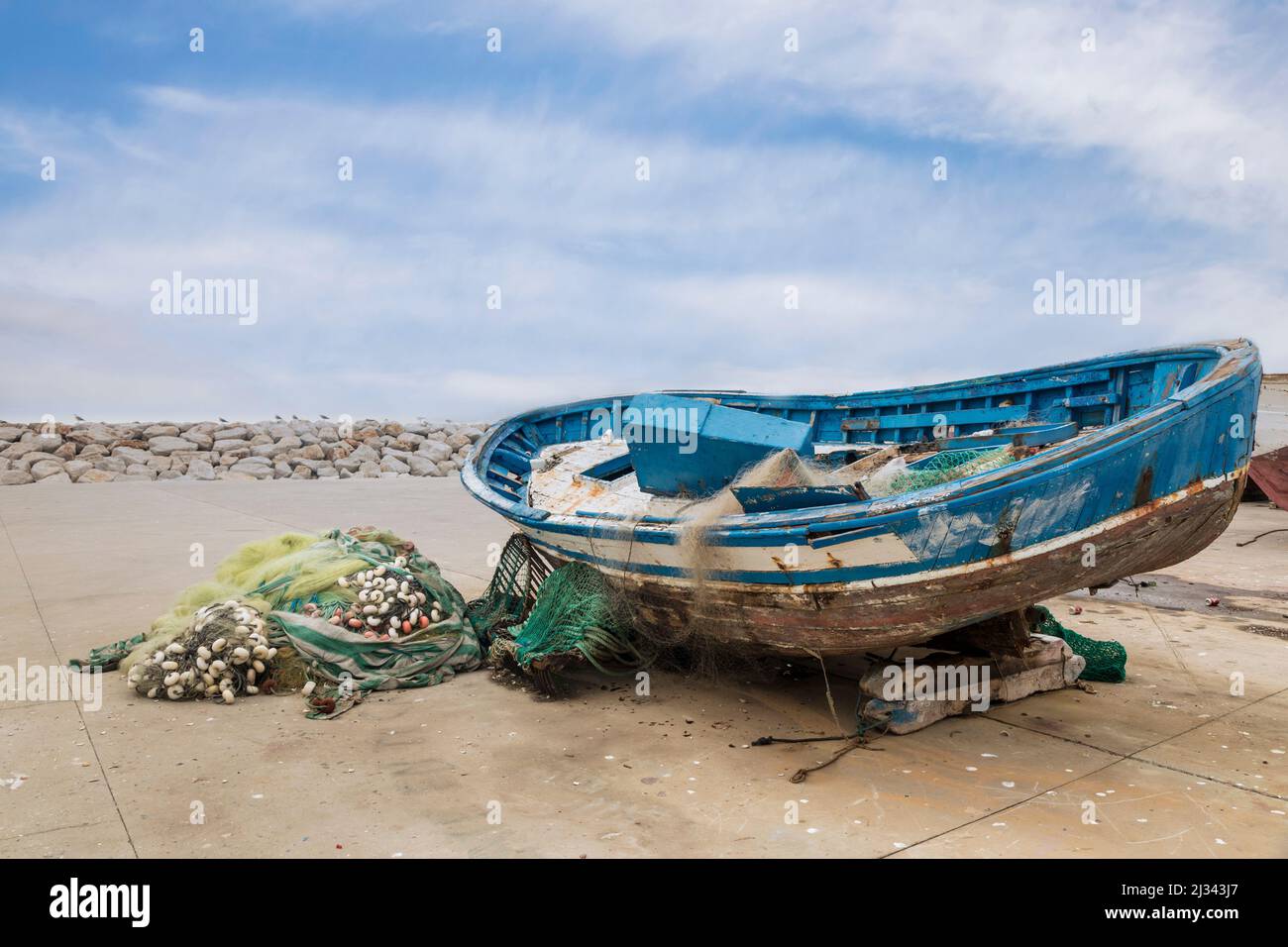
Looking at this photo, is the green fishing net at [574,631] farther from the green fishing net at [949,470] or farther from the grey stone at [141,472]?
the grey stone at [141,472]

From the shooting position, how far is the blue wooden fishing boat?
446 cm

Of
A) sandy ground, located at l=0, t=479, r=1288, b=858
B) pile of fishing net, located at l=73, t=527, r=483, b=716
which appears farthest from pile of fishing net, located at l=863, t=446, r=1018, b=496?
pile of fishing net, located at l=73, t=527, r=483, b=716

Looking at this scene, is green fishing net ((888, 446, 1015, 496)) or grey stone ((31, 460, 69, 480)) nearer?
green fishing net ((888, 446, 1015, 496))

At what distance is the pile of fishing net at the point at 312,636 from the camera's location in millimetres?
6102

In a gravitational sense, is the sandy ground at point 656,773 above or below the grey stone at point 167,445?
below

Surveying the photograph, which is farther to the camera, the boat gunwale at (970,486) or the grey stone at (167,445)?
the grey stone at (167,445)

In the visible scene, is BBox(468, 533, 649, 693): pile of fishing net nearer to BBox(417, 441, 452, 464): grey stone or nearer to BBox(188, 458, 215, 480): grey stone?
BBox(188, 458, 215, 480): grey stone

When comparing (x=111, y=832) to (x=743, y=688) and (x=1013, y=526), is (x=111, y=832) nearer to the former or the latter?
(x=743, y=688)

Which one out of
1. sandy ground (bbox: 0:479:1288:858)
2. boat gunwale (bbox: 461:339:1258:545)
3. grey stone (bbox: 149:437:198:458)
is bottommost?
sandy ground (bbox: 0:479:1288:858)

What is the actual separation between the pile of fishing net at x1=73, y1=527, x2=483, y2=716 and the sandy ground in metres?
0.21

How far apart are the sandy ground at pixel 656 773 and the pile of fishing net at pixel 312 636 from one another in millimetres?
205

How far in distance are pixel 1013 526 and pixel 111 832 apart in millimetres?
4333

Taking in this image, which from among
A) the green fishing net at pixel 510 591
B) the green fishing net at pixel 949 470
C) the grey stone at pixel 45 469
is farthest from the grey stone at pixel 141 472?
the green fishing net at pixel 949 470

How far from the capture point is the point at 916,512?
14.6 ft
